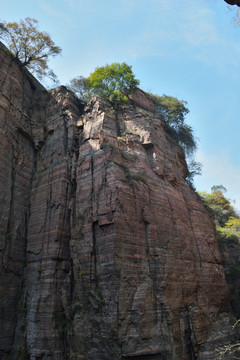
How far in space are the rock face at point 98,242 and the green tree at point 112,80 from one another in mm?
2150

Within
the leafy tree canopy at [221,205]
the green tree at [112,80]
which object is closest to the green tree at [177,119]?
the green tree at [112,80]

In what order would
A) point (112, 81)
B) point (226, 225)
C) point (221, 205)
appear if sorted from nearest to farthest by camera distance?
point (112, 81) < point (226, 225) < point (221, 205)

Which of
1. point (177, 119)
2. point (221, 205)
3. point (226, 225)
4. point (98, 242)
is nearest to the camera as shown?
point (98, 242)

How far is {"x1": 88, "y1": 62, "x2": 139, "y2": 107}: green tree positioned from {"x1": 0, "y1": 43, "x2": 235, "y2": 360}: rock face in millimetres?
2150

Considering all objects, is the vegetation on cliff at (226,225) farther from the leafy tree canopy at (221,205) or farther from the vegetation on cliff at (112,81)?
the vegetation on cliff at (112,81)

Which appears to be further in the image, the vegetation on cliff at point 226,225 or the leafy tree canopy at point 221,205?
the leafy tree canopy at point 221,205

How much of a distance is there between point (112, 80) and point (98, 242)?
48.1 feet

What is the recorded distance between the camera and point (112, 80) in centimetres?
2305

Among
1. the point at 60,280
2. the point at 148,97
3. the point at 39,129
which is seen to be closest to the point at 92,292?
the point at 60,280

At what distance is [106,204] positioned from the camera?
15188 millimetres

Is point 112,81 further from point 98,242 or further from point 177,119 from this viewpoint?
point 98,242

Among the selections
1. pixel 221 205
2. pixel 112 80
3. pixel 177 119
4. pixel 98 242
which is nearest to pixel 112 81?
pixel 112 80

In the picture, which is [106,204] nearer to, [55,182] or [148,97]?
[55,182]

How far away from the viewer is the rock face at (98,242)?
1321cm
